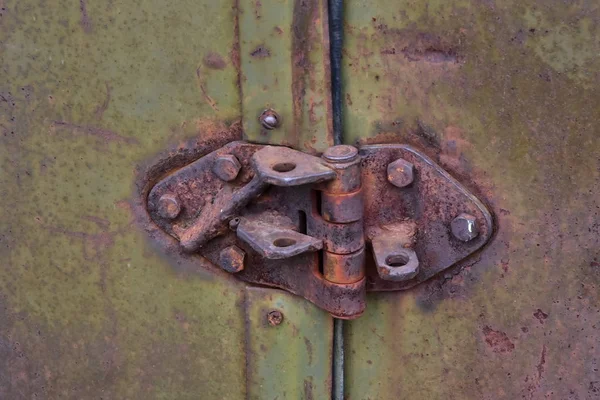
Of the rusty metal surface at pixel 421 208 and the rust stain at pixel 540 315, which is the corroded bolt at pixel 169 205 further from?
the rust stain at pixel 540 315

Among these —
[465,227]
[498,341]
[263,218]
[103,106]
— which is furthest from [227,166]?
[498,341]

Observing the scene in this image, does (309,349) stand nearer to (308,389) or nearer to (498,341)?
(308,389)

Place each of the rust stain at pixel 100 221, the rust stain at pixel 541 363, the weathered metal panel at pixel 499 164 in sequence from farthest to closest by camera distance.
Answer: the rust stain at pixel 100 221 < the rust stain at pixel 541 363 < the weathered metal panel at pixel 499 164

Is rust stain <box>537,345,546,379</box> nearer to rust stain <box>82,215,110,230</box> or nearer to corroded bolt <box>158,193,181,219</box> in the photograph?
corroded bolt <box>158,193,181,219</box>

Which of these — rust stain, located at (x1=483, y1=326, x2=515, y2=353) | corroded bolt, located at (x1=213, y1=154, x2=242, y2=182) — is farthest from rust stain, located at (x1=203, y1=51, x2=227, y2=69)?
rust stain, located at (x1=483, y1=326, x2=515, y2=353)

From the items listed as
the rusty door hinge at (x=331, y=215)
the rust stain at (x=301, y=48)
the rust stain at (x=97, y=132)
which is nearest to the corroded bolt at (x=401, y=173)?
the rusty door hinge at (x=331, y=215)

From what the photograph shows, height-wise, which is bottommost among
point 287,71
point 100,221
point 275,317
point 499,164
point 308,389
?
point 308,389

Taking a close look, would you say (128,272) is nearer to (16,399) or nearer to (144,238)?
(144,238)
